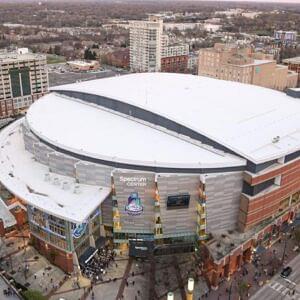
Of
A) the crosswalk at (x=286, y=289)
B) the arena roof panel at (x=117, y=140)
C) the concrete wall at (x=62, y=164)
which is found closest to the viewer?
the crosswalk at (x=286, y=289)

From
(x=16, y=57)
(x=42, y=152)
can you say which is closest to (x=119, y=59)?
(x=16, y=57)

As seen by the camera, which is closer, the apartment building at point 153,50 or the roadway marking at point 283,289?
the roadway marking at point 283,289

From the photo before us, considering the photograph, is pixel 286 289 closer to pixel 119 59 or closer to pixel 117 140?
pixel 117 140

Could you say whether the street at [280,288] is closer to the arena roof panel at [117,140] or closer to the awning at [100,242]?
the arena roof panel at [117,140]

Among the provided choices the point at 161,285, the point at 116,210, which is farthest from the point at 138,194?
the point at 161,285

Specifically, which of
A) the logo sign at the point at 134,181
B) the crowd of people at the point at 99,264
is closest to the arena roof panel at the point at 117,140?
the logo sign at the point at 134,181

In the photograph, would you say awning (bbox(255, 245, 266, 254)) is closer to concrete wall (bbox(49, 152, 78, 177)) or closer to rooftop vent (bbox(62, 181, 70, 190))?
rooftop vent (bbox(62, 181, 70, 190))
